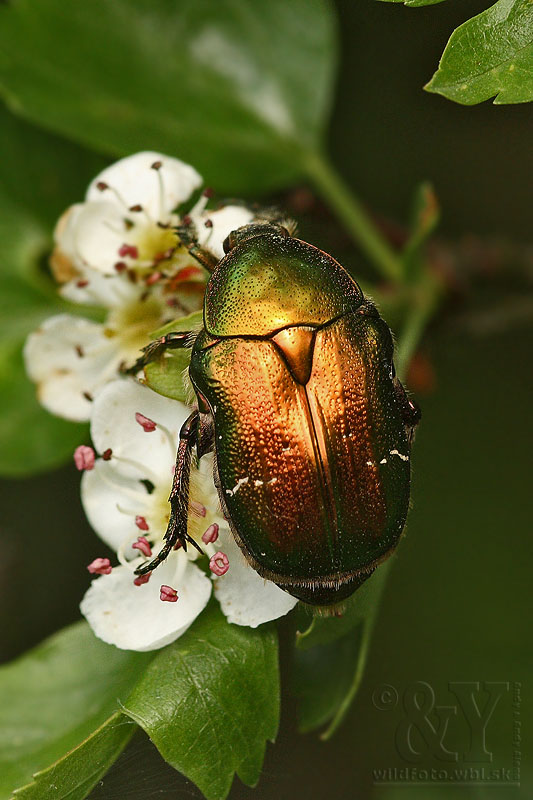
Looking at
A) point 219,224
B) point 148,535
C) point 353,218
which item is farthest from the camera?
point 353,218

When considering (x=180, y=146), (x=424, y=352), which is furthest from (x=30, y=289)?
(x=424, y=352)

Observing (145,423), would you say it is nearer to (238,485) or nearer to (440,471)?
(238,485)

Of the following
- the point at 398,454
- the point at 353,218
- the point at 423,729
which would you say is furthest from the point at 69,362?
the point at 423,729

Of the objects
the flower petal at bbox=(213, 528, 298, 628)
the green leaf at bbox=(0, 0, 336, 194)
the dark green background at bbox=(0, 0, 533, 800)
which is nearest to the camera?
the flower petal at bbox=(213, 528, 298, 628)

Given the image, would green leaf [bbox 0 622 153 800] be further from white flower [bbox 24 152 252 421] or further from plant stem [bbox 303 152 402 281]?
plant stem [bbox 303 152 402 281]

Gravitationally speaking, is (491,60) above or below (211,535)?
above

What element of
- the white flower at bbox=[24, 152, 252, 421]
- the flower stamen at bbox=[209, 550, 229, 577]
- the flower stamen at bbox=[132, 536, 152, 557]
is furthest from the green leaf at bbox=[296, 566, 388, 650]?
the white flower at bbox=[24, 152, 252, 421]
